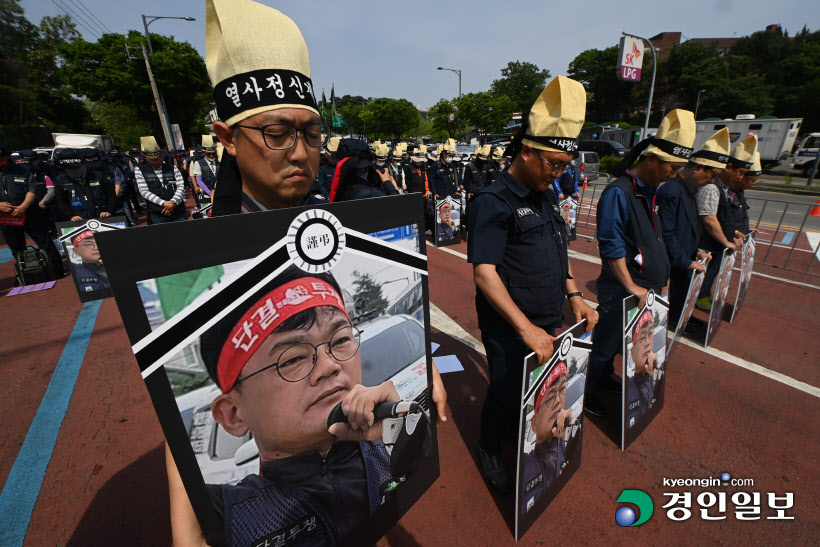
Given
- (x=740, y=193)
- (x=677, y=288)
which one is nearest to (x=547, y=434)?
(x=677, y=288)

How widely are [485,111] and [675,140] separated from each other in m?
44.1

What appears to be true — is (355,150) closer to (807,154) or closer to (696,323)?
(696,323)

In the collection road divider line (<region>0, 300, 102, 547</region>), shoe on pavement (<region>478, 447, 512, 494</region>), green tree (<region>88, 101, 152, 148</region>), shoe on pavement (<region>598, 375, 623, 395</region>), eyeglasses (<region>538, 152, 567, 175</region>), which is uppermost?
green tree (<region>88, 101, 152, 148</region>)

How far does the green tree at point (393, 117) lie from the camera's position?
6209 cm

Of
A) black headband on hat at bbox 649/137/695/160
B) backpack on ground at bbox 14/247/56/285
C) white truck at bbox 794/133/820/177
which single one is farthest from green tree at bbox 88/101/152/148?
white truck at bbox 794/133/820/177

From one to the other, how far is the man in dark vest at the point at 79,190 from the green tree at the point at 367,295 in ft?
25.3

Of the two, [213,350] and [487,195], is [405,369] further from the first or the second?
[487,195]

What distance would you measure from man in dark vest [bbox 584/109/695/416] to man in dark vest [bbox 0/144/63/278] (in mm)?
8614

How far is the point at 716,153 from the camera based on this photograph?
3.71 m

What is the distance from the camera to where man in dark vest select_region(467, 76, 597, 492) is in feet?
6.68

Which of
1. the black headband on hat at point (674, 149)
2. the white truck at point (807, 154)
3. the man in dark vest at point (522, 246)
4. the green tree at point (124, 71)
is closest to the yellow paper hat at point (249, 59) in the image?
the man in dark vest at point (522, 246)

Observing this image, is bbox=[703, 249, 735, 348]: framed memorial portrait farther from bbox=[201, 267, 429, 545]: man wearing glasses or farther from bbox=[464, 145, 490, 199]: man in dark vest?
bbox=[464, 145, 490, 199]: man in dark vest

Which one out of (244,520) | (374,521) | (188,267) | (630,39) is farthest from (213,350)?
(630,39)

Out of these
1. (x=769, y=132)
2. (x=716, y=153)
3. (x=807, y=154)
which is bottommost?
(x=807, y=154)
